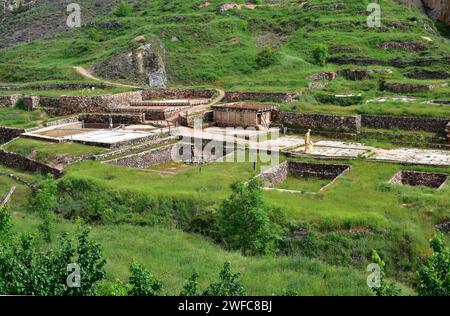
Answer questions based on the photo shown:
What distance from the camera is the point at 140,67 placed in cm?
4606

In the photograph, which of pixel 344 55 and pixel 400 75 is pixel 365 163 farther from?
pixel 344 55

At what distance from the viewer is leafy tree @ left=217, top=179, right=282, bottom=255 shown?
17984 mm

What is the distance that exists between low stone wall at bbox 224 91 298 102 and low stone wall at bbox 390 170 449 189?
13.6 m

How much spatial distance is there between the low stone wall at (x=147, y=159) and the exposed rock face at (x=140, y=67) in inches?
609

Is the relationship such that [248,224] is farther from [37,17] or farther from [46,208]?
[37,17]

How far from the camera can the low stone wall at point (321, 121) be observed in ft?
103

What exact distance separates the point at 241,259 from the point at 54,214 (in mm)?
9801

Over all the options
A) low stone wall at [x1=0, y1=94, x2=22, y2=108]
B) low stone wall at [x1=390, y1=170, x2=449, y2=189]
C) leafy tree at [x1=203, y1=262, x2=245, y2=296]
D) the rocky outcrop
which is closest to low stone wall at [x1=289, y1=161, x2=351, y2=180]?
low stone wall at [x1=390, y1=170, x2=449, y2=189]

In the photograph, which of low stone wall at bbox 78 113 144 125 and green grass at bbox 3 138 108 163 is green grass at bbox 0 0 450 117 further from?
green grass at bbox 3 138 108 163

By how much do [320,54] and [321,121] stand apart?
14.5 m

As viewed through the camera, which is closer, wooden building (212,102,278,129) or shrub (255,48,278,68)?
wooden building (212,102,278,129)

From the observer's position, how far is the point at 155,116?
36.9 meters

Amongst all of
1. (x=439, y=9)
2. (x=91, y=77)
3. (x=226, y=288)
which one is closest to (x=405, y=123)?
(x=226, y=288)
